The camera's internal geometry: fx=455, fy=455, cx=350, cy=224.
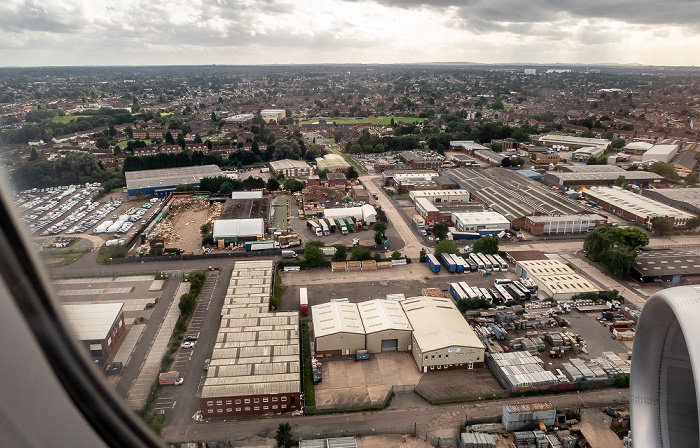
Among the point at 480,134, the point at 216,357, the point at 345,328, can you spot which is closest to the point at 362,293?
the point at 345,328

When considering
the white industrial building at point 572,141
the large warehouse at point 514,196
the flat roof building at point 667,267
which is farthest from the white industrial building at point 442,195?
the white industrial building at point 572,141

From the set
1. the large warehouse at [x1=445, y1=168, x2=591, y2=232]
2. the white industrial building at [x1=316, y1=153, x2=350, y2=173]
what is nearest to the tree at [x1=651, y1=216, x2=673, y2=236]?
the large warehouse at [x1=445, y1=168, x2=591, y2=232]

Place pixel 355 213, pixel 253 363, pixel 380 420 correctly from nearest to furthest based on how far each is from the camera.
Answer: pixel 380 420 → pixel 253 363 → pixel 355 213

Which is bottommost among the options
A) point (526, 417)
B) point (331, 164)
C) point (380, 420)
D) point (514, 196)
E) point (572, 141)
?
point (380, 420)

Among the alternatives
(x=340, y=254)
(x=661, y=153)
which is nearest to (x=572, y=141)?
(x=661, y=153)

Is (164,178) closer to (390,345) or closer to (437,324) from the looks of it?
(390,345)

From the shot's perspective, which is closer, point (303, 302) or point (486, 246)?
point (303, 302)

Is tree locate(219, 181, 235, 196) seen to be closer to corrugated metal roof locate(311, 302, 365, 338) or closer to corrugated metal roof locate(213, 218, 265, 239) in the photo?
corrugated metal roof locate(213, 218, 265, 239)

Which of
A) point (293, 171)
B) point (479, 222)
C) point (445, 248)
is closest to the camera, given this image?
point (445, 248)
